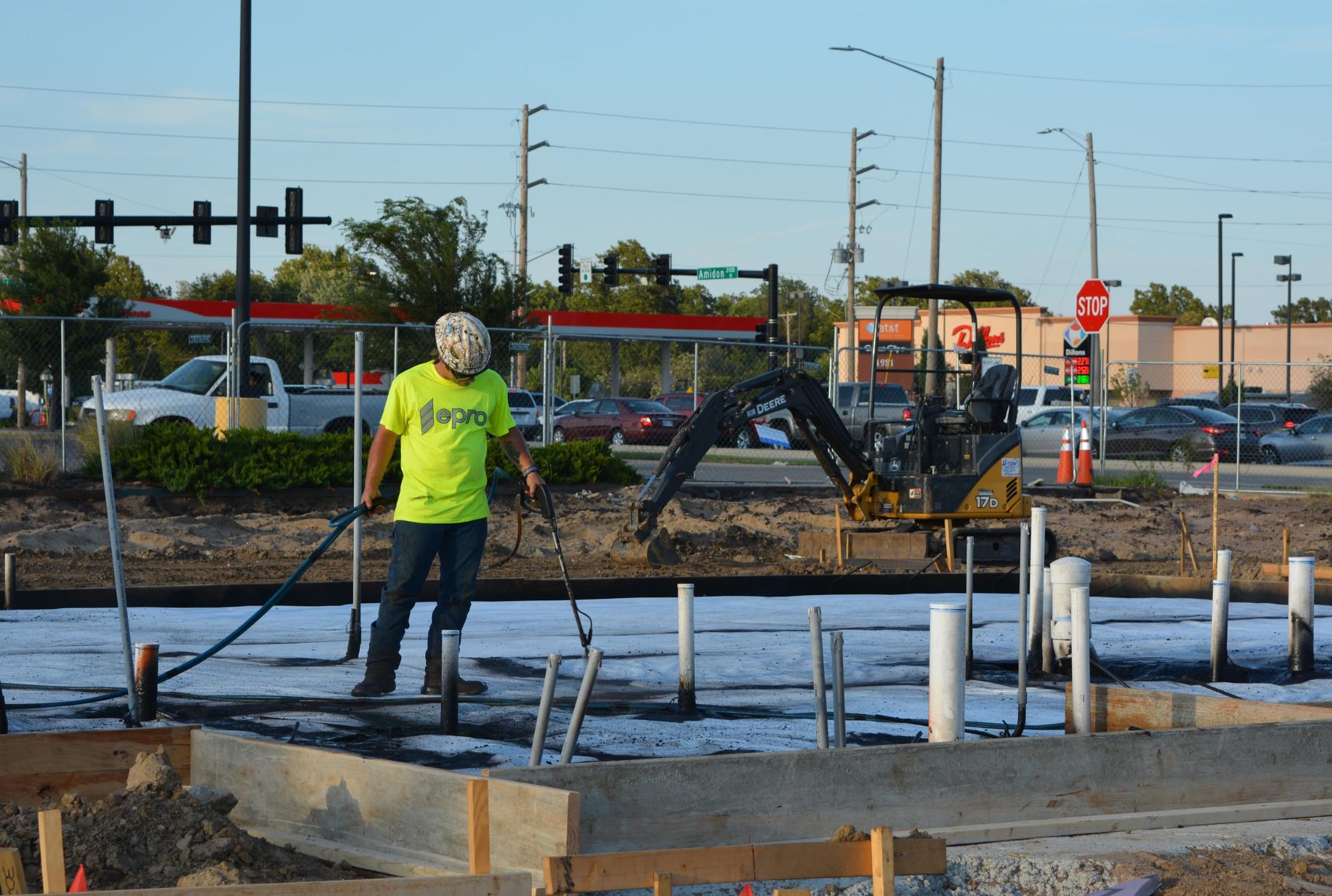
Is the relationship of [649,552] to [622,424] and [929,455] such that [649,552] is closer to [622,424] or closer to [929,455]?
[929,455]

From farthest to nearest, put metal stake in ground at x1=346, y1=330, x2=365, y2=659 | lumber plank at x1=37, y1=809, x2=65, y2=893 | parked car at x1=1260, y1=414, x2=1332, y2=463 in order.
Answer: parked car at x1=1260, y1=414, x2=1332, y2=463
metal stake in ground at x1=346, y1=330, x2=365, y2=659
lumber plank at x1=37, y1=809, x2=65, y2=893

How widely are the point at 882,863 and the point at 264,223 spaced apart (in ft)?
82.0

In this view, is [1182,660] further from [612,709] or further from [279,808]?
[279,808]

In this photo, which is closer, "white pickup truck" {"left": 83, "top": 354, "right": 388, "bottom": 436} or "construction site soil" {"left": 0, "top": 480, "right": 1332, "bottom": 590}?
A: "construction site soil" {"left": 0, "top": 480, "right": 1332, "bottom": 590}

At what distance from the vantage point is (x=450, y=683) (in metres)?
6.58

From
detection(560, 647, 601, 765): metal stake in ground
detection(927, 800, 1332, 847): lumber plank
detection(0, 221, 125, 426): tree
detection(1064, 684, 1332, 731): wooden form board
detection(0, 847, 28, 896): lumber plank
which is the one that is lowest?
detection(927, 800, 1332, 847): lumber plank

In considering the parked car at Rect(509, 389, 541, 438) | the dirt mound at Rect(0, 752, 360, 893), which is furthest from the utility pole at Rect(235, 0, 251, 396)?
the dirt mound at Rect(0, 752, 360, 893)

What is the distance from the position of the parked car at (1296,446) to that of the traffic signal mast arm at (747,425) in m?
20.5

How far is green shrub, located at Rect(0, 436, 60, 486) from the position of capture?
17.3 meters

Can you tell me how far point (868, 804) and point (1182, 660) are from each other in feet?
15.4

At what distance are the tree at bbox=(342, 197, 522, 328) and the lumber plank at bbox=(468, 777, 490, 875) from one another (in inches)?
1211

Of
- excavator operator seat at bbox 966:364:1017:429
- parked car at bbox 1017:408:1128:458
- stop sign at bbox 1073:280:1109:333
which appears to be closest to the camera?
excavator operator seat at bbox 966:364:1017:429

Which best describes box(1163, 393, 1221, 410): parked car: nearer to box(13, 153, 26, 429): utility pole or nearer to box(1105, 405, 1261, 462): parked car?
box(1105, 405, 1261, 462): parked car

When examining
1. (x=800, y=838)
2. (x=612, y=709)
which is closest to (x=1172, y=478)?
(x=612, y=709)
